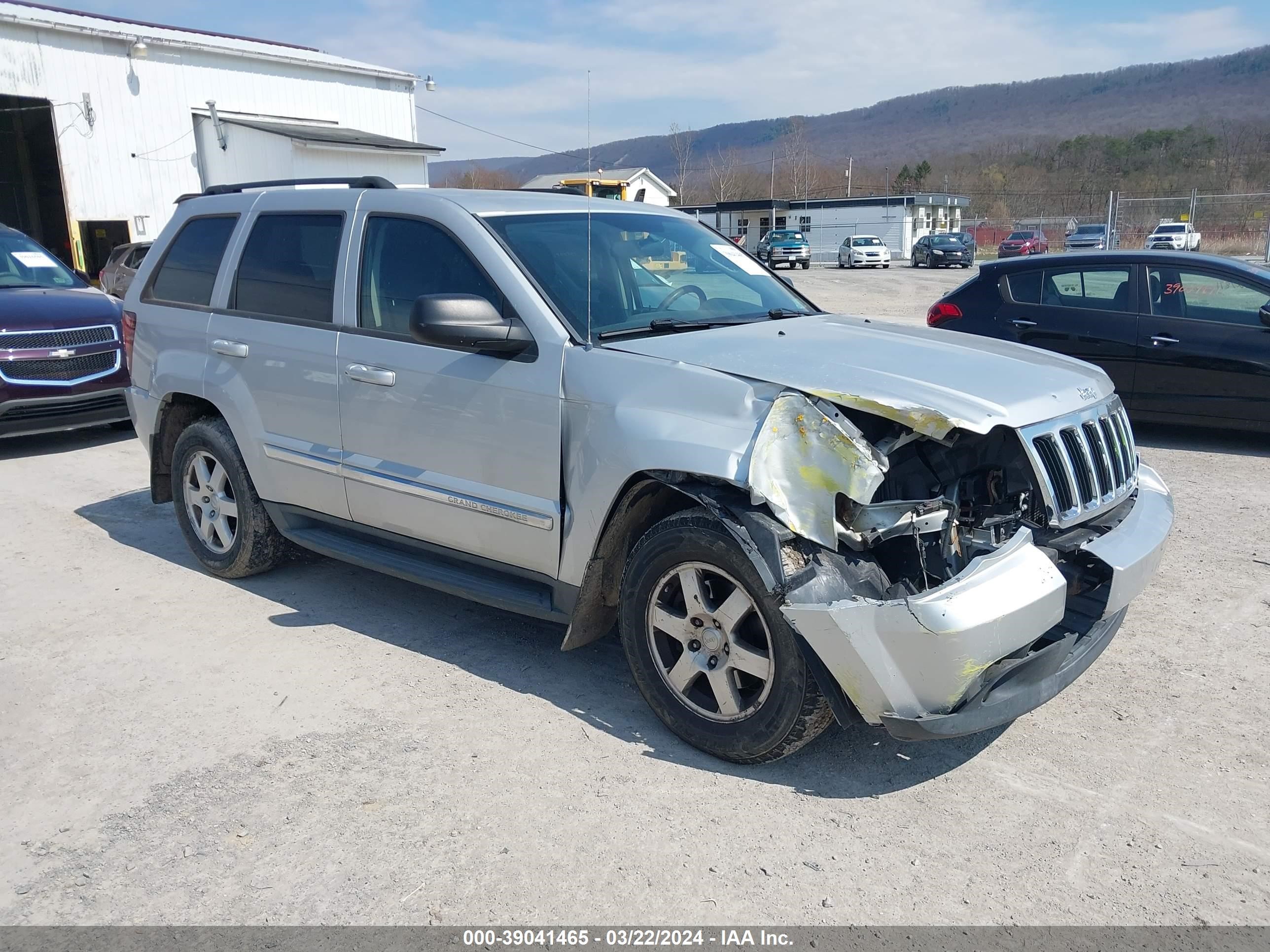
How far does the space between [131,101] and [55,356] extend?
711 inches

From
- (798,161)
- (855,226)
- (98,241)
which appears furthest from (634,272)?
(798,161)

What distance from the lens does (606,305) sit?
4137mm

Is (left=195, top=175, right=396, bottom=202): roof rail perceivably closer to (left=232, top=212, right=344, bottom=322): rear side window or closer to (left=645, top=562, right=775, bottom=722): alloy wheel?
(left=232, top=212, right=344, bottom=322): rear side window

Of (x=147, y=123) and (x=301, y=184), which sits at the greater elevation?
(x=147, y=123)

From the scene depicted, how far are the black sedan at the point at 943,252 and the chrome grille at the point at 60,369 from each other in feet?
135

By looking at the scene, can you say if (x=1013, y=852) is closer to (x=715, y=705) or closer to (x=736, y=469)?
(x=715, y=705)

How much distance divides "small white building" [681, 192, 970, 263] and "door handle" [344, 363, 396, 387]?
5136cm

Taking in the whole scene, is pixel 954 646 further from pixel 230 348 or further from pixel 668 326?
pixel 230 348

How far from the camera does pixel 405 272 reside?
446cm

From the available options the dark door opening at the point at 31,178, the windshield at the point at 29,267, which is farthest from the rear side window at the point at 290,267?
the dark door opening at the point at 31,178

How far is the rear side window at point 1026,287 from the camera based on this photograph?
28.9 ft

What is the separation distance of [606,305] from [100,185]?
23643mm

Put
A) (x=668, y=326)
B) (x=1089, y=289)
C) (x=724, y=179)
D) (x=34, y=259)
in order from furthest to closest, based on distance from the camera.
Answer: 1. (x=724, y=179)
2. (x=34, y=259)
3. (x=1089, y=289)
4. (x=668, y=326)

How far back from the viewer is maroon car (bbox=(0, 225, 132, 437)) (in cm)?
867
